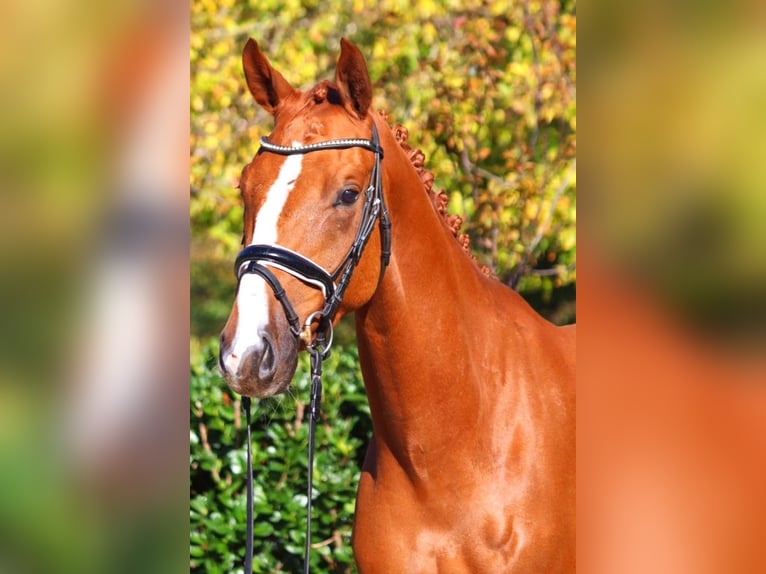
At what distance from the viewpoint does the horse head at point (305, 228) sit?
206 centimetres

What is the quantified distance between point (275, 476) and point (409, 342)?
2346 mm

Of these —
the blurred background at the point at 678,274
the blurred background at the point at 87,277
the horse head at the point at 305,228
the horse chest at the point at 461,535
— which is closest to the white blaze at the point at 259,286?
the horse head at the point at 305,228

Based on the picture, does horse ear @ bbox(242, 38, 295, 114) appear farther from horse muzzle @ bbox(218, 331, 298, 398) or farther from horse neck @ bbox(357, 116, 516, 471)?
horse muzzle @ bbox(218, 331, 298, 398)

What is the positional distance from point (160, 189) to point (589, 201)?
1.25 ft

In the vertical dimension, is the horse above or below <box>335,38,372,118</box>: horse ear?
below

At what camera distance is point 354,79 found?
2.34 metres

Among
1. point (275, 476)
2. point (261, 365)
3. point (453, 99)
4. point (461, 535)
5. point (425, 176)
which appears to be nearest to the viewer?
point (261, 365)

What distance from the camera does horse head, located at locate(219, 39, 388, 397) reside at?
2.06 meters

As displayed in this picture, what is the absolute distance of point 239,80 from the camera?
5730mm

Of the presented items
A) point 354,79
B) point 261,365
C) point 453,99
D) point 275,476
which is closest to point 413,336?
point 261,365

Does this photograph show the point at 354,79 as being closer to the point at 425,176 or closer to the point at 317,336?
the point at 425,176

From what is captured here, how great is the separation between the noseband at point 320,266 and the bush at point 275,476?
2.25 metres

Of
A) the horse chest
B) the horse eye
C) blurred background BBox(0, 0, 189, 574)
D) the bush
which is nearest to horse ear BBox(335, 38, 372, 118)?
the horse eye

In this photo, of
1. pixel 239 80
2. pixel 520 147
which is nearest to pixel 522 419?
pixel 520 147
